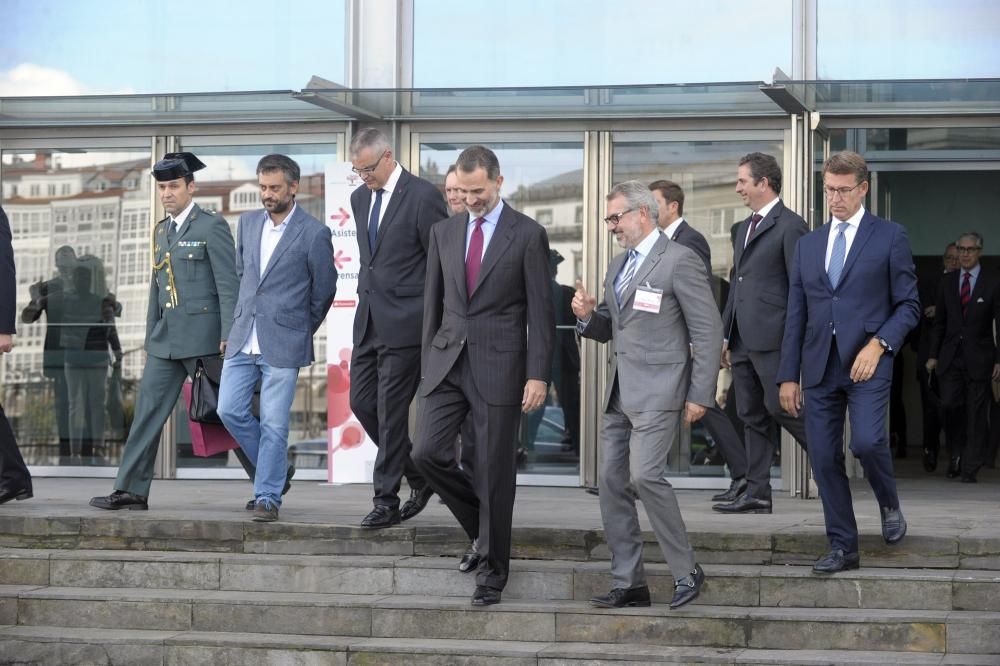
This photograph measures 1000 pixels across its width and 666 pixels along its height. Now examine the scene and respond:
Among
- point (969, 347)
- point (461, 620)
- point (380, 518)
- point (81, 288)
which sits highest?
point (81, 288)

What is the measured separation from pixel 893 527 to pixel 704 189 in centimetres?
362

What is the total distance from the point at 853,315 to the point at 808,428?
1.70ft

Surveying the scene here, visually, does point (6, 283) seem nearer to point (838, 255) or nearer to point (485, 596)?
point (485, 596)

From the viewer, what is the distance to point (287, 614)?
6.66m

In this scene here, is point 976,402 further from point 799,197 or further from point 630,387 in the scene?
point 630,387

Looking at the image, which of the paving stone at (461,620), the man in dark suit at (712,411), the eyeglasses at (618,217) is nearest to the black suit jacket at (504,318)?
the eyeglasses at (618,217)

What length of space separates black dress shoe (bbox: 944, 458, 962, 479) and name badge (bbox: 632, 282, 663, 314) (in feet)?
18.4

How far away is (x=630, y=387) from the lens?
6.24 metres

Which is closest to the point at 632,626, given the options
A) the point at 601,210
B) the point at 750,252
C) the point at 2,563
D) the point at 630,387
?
the point at 630,387

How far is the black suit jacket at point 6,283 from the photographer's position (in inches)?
309

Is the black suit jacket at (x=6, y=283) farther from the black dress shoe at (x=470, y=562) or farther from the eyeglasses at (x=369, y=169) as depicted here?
the black dress shoe at (x=470, y=562)

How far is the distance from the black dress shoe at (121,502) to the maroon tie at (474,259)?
2.45 meters

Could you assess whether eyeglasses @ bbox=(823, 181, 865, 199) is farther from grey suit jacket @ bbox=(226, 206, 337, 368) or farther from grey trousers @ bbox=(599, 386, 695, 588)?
grey suit jacket @ bbox=(226, 206, 337, 368)

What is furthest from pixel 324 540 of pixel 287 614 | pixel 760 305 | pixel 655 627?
pixel 760 305
